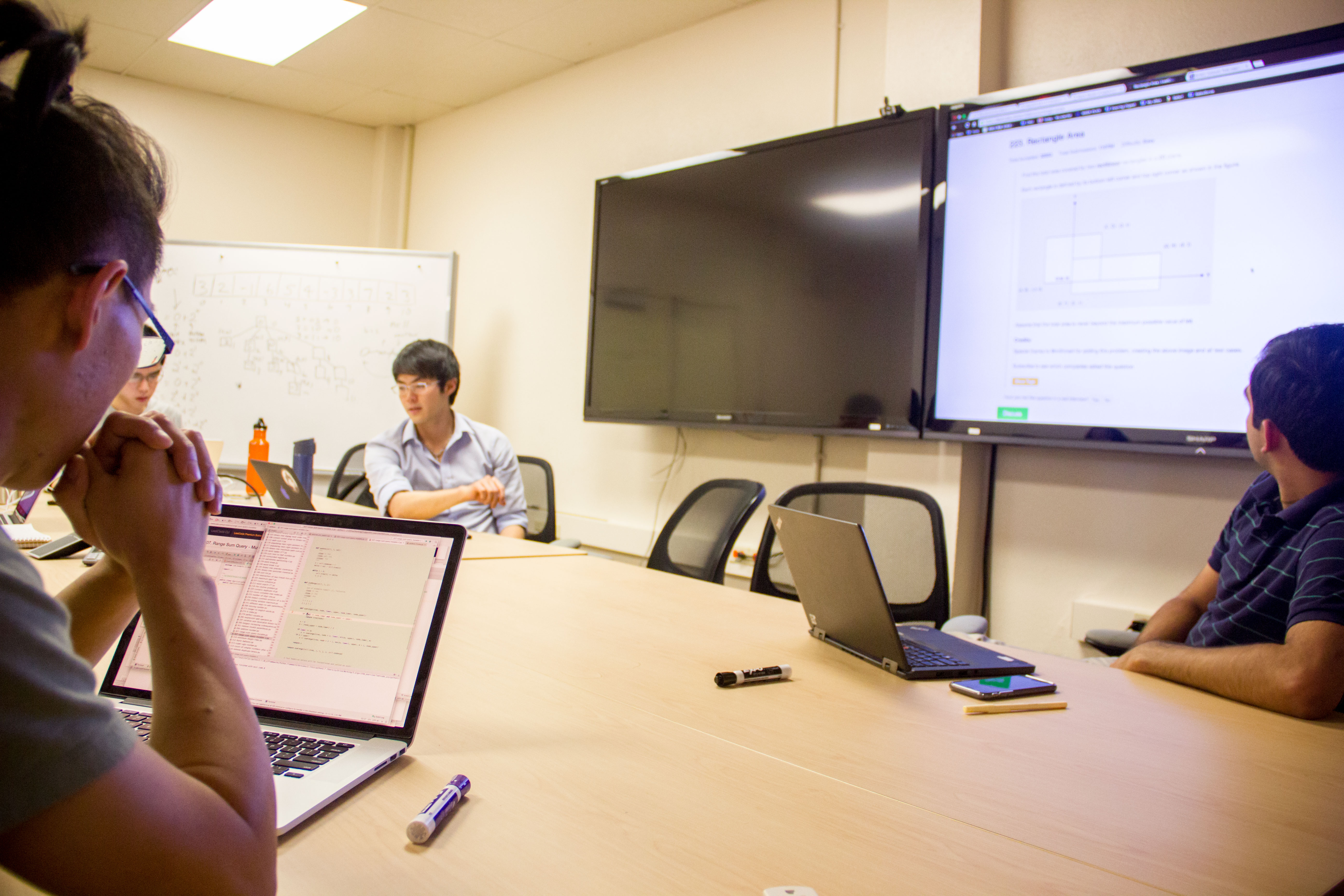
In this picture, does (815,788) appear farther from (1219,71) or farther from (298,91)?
(298,91)

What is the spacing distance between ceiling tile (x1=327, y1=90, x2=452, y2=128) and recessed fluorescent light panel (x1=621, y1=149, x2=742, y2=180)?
1870 millimetres

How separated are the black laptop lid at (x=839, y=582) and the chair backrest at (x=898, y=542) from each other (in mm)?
557

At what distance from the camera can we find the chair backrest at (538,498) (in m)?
3.34

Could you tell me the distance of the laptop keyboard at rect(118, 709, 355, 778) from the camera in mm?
876

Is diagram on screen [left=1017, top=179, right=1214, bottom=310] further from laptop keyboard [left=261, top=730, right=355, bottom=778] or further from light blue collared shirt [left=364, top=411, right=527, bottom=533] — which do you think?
laptop keyboard [left=261, top=730, right=355, bottom=778]

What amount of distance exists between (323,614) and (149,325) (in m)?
0.40

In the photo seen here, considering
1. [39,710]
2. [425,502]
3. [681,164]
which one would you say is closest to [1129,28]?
[681,164]

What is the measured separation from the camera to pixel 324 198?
5.34m

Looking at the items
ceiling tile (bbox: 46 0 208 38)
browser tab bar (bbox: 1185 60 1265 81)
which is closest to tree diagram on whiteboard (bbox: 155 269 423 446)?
ceiling tile (bbox: 46 0 208 38)

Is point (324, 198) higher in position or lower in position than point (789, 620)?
higher

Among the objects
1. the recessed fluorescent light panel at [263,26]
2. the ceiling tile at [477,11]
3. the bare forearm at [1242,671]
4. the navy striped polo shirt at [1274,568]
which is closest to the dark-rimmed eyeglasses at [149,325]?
the bare forearm at [1242,671]

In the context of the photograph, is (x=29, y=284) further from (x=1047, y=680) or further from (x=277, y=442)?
→ (x=277, y=442)

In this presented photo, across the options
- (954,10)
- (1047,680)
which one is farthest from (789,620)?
(954,10)

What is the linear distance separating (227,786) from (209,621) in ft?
0.49
